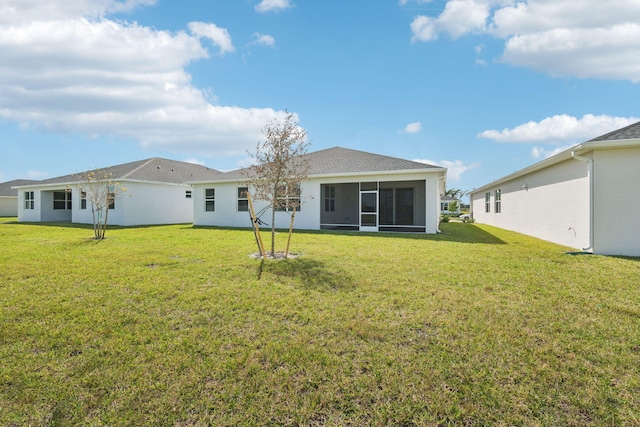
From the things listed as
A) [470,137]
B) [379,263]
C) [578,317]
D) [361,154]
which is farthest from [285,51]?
[470,137]

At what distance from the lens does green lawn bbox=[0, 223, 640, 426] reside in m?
2.26

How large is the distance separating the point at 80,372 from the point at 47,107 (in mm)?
17668

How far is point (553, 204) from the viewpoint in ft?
36.7

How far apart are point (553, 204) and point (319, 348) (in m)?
11.9

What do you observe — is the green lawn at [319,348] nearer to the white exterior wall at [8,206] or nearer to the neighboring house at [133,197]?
the neighboring house at [133,197]

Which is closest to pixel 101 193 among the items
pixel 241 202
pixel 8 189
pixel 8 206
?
pixel 241 202

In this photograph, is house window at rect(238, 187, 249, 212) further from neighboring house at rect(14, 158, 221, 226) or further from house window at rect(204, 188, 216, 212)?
neighboring house at rect(14, 158, 221, 226)

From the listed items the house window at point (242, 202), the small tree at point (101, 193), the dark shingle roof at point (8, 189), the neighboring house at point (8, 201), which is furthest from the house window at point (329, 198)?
the neighboring house at point (8, 201)

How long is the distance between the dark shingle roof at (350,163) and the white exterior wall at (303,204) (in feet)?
1.25

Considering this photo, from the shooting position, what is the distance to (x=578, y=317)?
3848 millimetres

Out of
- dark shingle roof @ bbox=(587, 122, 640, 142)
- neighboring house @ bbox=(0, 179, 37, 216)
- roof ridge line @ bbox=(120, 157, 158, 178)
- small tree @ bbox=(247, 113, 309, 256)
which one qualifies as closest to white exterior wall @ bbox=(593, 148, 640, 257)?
dark shingle roof @ bbox=(587, 122, 640, 142)

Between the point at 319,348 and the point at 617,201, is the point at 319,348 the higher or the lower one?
the lower one

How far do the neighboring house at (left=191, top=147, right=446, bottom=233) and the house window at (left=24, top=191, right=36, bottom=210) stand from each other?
15.7 m

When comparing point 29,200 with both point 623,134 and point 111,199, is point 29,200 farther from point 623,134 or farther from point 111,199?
point 623,134
